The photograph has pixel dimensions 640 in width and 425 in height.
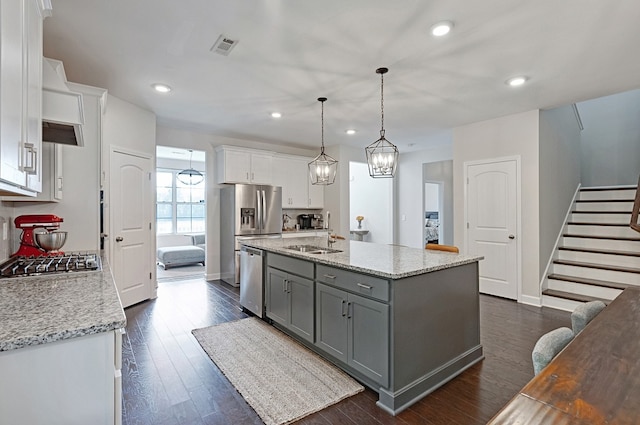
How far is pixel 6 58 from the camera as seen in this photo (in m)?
0.97

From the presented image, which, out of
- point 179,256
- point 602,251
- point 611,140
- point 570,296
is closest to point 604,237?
point 602,251

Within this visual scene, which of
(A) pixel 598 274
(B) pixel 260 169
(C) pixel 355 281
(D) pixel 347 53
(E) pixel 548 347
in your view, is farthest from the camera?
(B) pixel 260 169

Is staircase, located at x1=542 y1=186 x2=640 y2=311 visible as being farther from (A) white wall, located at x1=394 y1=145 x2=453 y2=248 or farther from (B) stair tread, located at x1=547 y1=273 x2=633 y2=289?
(A) white wall, located at x1=394 y1=145 x2=453 y2=248

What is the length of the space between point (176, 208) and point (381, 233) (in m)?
5.79

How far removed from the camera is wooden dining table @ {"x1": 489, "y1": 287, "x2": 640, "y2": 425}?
0.79 m

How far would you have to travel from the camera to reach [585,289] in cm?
413

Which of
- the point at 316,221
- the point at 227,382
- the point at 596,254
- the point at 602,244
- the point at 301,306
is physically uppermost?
the point at 316,221

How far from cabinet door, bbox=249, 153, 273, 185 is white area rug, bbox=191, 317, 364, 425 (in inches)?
122

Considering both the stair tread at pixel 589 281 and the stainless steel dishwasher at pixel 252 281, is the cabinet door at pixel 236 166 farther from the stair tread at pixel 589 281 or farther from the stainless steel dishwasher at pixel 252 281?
the stair tread at pixel 589 281

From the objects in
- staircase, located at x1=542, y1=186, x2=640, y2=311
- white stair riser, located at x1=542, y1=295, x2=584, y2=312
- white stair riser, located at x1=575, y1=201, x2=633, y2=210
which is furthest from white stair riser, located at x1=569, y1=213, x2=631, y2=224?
white stair riser, located at x1=542, y1=295, x2=584, y2=312

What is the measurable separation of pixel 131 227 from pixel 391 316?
362 centimetres

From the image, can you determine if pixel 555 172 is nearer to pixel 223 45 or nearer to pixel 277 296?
pixel 277 296

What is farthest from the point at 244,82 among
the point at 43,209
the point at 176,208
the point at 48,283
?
the point at 176,208

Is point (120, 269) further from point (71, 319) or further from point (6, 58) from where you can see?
point (6, 58)
